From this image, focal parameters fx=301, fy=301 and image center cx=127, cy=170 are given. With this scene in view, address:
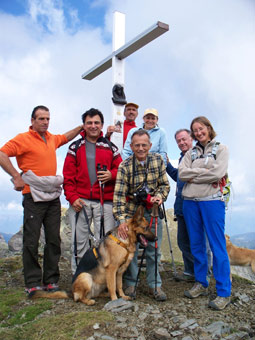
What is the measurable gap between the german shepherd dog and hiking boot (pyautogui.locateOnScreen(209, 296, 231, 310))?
1.38 metres

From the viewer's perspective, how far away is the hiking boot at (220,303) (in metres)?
4.81

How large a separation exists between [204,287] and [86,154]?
130 inches

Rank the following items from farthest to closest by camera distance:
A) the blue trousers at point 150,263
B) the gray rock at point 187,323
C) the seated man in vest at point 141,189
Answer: the blue trousers at point 150,263, the seated man in vest at point 141,189, the gray rock at point 187,323

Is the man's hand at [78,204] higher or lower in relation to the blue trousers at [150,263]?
higher

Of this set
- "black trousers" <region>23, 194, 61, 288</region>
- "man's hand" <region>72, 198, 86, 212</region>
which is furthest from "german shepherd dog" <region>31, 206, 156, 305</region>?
"black trousers" <region>23, 194, 61, 288</region>

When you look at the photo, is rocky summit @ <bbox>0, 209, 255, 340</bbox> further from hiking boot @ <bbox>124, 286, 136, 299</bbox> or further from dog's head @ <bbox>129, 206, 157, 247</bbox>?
dog's head @ <bbox>129, 206, 157, 247</bbox>

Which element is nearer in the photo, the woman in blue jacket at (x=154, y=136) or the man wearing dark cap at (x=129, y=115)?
the woman in blue jacket at (x=154, y=136)

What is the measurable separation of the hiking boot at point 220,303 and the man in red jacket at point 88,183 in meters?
2.19

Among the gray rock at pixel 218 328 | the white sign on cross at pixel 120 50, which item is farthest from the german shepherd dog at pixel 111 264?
the white sign on cross at pixel 120 50

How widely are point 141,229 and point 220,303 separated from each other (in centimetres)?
172

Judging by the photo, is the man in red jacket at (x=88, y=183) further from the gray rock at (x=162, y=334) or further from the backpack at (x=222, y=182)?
the gray rock at (x=162, y=334)

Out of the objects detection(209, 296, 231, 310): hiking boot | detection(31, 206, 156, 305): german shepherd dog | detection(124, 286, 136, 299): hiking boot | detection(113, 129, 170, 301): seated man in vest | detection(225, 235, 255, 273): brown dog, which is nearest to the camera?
detection(209, 296, 231, 310): hiking boot

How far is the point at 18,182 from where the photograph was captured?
18.0ft

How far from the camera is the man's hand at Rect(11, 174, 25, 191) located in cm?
549
